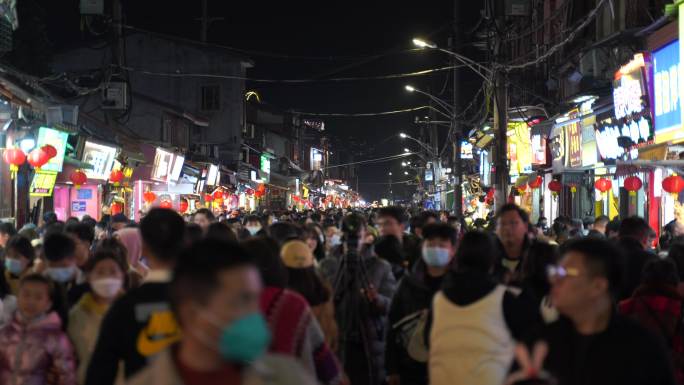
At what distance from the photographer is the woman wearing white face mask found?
19.8ft

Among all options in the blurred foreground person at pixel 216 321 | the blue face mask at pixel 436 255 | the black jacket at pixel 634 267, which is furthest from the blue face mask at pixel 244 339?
the black jacket at pixel 634 267

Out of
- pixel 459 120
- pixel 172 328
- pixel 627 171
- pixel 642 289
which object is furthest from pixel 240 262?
pixel 459 120

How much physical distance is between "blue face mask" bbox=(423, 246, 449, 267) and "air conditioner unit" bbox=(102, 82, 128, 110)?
26352 millimetres

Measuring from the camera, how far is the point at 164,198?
108ft

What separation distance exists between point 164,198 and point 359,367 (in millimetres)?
25570

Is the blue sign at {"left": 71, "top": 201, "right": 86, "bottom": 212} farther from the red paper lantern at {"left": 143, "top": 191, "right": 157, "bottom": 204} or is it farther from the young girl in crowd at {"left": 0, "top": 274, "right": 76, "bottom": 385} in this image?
the young girl in crowd at {"left": 0, "top": 274, "right": 76, "bottom": 385}

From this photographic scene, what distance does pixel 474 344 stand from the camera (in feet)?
17.1

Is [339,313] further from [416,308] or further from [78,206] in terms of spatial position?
[78,206]

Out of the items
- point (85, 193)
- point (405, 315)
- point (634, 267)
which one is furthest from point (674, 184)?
point (85, 193)

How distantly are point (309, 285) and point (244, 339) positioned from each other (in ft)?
13.3

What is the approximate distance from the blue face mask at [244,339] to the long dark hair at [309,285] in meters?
3.91

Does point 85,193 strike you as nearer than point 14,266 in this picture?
No

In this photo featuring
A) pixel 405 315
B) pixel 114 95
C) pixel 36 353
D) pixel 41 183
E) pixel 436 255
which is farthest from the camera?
pixel 114 95

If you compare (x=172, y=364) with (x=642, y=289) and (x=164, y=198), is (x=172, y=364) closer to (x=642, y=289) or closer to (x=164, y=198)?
(x=642, y=289)
